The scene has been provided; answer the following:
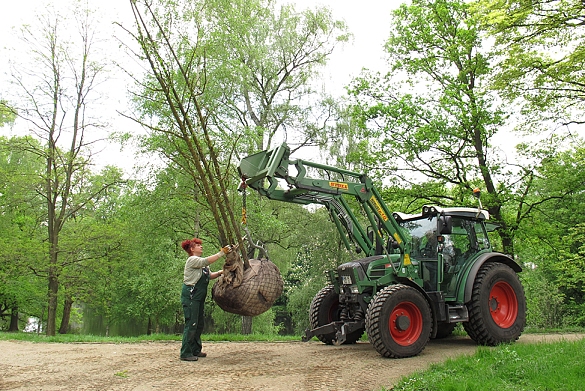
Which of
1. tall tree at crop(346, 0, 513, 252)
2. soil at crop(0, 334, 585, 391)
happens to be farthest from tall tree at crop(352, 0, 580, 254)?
soil at crop(0, 334, 585, 391)

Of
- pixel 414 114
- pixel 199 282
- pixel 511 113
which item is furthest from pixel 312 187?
pixel 511 113

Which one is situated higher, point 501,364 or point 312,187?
point 312,187

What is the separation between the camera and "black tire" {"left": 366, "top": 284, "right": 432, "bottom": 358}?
19.8 feet

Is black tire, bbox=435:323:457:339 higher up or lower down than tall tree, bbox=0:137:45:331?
lower down

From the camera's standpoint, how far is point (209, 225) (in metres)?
17.2

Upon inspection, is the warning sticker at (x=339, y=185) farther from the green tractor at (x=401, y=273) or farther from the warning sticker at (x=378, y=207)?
the warning sticker at (x=378, y=207)

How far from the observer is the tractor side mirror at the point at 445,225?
7039 millimetres

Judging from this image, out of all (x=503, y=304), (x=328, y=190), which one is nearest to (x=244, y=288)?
(x=328, y=190)

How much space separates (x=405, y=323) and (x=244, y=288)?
2.65 m

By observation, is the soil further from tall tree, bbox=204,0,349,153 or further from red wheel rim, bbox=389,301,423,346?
tall tree, bbox=204,0,349,153

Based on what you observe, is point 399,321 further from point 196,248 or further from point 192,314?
point 196,248

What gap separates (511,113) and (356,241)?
10.3 m

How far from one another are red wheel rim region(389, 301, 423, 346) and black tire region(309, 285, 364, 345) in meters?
1.49

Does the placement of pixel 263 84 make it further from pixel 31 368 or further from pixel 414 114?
pixel 31 368
